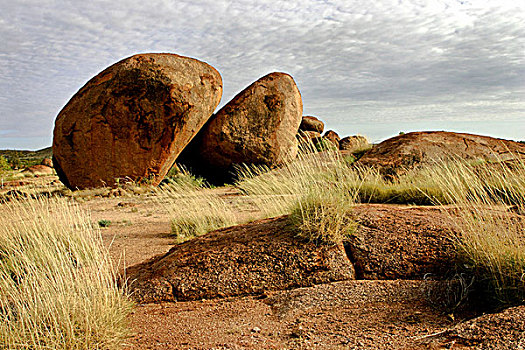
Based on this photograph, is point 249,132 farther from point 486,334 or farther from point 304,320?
point 486,334

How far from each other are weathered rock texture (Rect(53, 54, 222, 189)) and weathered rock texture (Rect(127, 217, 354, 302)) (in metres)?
8.57

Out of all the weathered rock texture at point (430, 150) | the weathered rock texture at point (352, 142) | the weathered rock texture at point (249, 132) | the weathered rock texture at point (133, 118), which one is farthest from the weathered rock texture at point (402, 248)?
the weathered rock texture at point (352, 142)

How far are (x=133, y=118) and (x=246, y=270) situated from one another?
30.2ft

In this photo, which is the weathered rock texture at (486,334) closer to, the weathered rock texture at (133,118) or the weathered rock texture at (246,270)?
the weathered rock texture at (246,270)

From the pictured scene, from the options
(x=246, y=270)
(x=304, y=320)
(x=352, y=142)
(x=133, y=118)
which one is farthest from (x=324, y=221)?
(x=352, y=142)

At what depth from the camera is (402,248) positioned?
3.83 meters

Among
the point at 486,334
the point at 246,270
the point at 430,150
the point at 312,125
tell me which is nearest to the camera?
the point at 486,334

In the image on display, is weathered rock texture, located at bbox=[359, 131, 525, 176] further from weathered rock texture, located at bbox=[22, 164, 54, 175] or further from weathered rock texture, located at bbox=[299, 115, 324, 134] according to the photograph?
weathered rock texture, located at bbox=[22, 164, 54, 175]

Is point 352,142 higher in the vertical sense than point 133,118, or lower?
lower

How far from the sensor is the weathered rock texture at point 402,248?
3697 mm

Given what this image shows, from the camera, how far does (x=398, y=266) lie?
12.2 ft

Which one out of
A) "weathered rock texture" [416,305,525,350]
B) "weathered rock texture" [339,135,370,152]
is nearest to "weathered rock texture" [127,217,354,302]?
"weathered rock texture" [416,305,525,350]

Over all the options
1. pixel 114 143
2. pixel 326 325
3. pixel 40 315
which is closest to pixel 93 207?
pixel 114 143

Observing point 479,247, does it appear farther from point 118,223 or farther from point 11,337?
point 118,223
